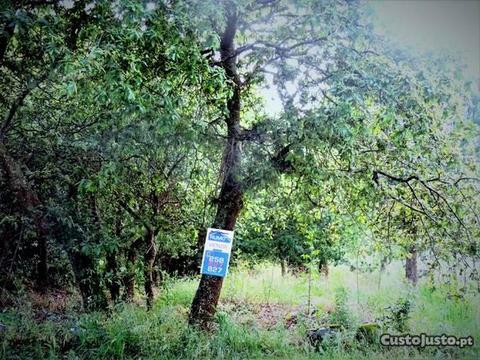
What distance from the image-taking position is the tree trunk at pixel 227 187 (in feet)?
21.1

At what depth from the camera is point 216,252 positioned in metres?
6.02

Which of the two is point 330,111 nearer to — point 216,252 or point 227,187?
point 227,187

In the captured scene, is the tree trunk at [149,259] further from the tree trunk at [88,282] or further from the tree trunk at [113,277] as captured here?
the tree trunk at [88,282]

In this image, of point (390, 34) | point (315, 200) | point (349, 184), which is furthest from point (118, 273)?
point (390, 34)

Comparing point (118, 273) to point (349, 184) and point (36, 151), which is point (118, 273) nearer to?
point (36, 151)

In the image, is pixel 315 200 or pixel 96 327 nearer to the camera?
pixel 96 327

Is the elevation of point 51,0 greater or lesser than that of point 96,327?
greater

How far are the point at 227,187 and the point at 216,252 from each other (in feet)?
3.69

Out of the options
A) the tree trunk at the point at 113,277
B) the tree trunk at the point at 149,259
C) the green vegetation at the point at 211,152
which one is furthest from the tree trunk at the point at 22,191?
the tree trunk at the point at 149,259

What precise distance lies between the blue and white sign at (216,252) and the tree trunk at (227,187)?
0.63 m

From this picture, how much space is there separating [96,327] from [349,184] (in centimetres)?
402

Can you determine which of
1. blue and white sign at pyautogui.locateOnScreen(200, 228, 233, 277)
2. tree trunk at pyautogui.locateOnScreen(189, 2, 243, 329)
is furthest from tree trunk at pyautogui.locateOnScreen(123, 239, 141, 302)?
blue and white sign at pyautogui.locateOnScreen(200, 228, 233, 277)

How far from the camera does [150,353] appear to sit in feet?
18.5

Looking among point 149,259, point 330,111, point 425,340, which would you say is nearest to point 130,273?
point 149,259
